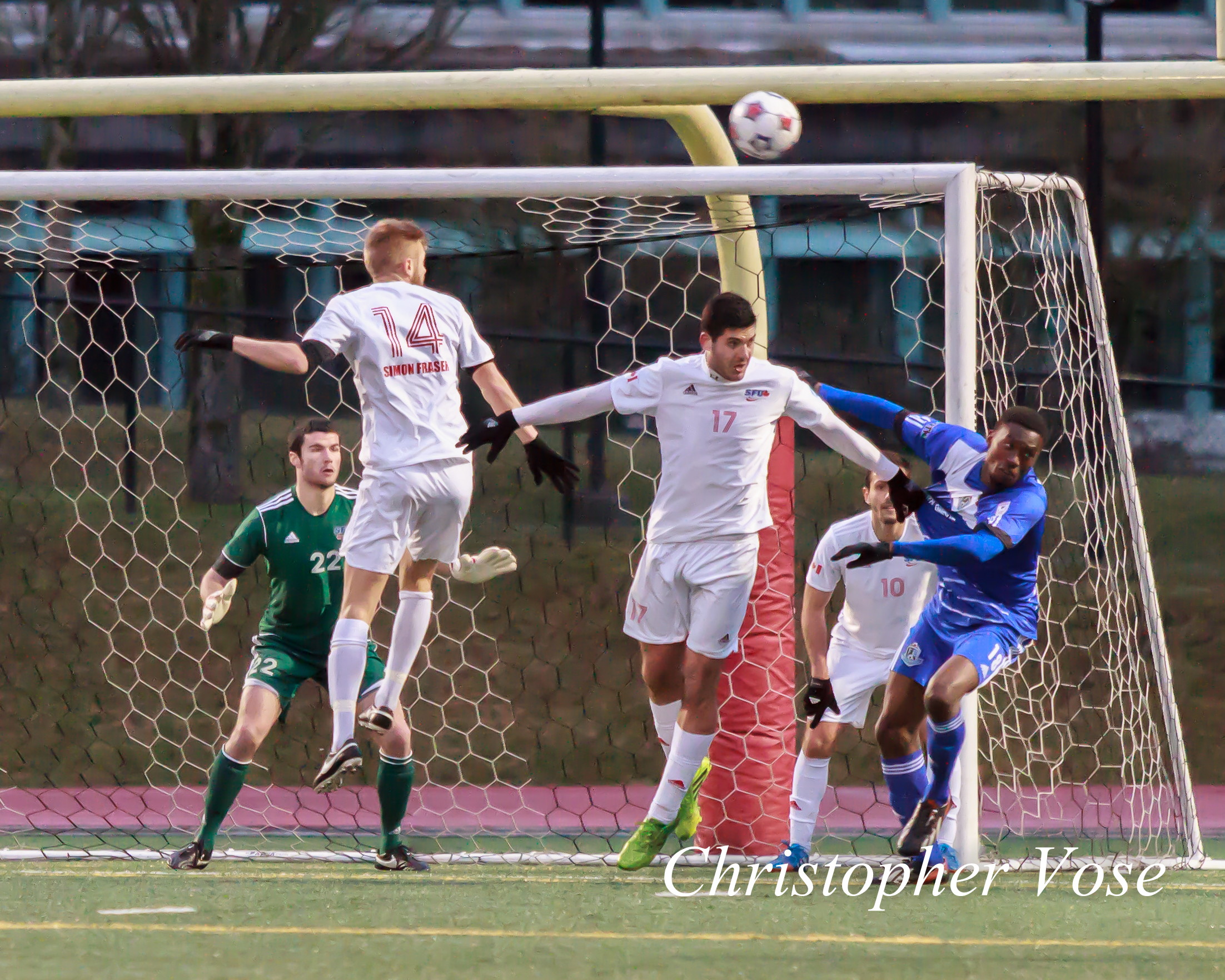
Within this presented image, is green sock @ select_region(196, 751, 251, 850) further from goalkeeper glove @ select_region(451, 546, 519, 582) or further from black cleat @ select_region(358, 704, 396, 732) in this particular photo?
goalkeeper glove @ select_region(451, 546, 519, 582)

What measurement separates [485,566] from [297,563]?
31.7 inches

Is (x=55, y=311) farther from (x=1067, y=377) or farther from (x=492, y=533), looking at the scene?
(x=1067, y=377)

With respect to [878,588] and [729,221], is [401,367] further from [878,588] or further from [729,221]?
[878,588]

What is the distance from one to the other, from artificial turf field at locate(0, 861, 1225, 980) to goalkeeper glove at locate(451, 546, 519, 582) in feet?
3.37

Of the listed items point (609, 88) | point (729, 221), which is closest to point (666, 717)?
point (729, 221)

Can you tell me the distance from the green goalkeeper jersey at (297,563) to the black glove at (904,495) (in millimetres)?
1899

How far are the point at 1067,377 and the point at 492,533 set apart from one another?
4.13 m

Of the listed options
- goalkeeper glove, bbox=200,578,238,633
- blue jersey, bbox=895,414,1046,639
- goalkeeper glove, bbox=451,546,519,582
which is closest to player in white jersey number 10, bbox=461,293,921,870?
blue jersey, bbox=895,414,1046,639

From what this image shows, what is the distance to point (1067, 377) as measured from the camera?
1185cm

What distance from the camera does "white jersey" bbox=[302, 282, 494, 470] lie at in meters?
5.66

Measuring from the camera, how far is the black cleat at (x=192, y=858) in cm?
601

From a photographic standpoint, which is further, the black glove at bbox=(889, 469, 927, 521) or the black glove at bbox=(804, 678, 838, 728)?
the black glove at bbox=(804, 678, 838, 728)

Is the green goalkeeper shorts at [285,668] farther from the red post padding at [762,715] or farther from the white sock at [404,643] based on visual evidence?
the red post padding at [762,715]

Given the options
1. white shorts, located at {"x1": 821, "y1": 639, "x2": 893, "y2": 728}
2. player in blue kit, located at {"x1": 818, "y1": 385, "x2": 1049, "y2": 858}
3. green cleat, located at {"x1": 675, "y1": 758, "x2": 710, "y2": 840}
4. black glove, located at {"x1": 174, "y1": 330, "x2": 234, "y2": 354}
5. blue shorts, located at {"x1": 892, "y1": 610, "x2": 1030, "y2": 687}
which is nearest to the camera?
black glove, located at {"x1": 174, "y1": 330, "x2": 234, "y2": 354}
